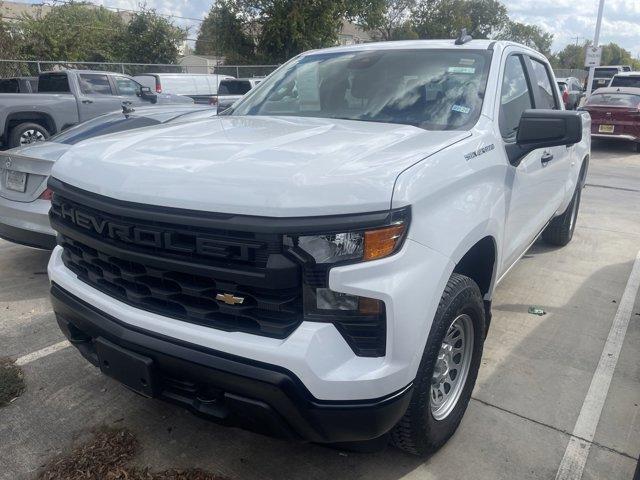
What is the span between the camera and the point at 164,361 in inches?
84.4

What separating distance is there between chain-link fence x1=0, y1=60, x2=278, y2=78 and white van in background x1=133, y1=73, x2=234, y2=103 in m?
2.40

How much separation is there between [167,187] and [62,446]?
5.20 feet

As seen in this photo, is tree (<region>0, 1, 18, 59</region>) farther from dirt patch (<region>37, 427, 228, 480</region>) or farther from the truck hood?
dirt patch (<region>37, 427, 228, 480</region>)

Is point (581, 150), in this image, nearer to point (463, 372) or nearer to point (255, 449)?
point (463, 372)

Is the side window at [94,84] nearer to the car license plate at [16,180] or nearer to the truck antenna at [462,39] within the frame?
the car license plate at [16,180]

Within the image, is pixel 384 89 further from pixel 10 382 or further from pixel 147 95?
pixel 147 95

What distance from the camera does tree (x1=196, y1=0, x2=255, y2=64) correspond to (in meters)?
24.5

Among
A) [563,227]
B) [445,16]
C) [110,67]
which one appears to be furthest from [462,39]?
[445,16]

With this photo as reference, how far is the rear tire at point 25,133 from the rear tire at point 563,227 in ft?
30.0

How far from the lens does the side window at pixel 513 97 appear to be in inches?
127

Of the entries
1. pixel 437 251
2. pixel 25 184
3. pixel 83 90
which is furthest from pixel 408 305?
pixel 83 90

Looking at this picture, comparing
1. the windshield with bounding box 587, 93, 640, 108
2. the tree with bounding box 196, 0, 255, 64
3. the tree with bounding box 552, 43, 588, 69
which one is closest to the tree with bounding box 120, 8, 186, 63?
the tree with bounding box 196, 0, 255, 64

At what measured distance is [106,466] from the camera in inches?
104

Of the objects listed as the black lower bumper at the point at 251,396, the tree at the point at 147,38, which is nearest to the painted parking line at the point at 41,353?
the black lower bumper at the point at 251,396
